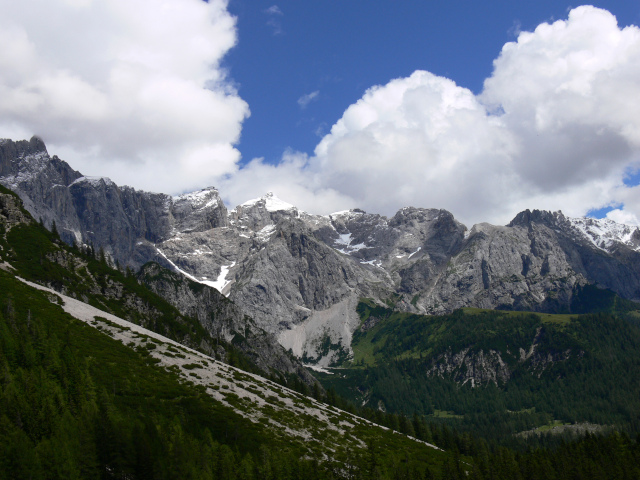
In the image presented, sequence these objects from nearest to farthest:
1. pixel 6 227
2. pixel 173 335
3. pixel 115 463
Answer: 1. pixel 115 463
2. pixel 6 227
3. pixel 173 335

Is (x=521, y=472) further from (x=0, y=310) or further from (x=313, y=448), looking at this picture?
(x=0, y=310)

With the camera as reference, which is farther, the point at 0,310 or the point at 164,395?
the point at 0,310

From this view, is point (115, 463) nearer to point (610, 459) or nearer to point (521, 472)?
point (521, 472)

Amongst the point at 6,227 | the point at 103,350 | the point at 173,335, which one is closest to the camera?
the point at 103,350

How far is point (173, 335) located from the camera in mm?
192375

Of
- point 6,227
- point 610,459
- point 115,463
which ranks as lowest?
point 115,463

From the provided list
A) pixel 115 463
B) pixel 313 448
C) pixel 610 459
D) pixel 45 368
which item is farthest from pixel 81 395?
pixel 610 459

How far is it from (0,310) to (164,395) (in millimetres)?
36844

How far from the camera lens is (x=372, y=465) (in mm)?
83750

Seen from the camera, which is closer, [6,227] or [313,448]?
[313,448]

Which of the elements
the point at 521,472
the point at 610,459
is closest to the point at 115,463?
the point at 521,472

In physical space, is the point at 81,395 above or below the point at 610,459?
below

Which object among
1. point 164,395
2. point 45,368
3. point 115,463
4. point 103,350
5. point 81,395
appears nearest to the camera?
point 115,463

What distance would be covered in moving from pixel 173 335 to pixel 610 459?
141m
